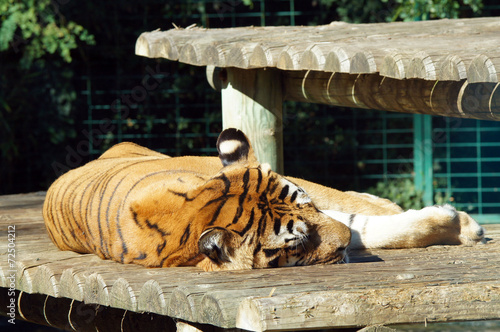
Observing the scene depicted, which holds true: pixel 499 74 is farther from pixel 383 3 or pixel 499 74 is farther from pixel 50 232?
pixel 383 3

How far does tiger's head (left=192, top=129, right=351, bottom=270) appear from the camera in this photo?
240 centimetres

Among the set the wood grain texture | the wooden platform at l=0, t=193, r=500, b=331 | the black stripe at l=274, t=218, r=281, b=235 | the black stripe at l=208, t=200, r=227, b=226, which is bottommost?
the wooden platform at l=0, t=193, r=500, b=331

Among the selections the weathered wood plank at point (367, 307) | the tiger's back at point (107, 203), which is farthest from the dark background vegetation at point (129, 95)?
the weathered wood plank at point (367, 307)

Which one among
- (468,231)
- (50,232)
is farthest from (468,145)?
(50,232)

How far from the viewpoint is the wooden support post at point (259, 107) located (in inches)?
152

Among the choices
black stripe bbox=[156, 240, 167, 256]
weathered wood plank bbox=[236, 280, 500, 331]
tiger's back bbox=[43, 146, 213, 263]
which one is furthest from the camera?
tiger's back bbox=[43, 146, 213, 263]

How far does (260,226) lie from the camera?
2.44 meters

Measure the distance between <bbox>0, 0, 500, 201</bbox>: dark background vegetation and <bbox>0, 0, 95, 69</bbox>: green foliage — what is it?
0.09ft

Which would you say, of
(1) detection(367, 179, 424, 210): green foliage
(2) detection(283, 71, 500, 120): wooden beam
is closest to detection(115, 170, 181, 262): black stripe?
(2) detection(283, 71, 500, 120): wooden beam

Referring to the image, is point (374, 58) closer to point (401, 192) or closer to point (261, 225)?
point (261, 225)

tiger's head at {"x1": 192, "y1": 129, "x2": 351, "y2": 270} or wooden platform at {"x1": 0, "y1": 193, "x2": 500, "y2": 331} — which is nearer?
wooden platform at {"x1": 0, "y1": 193, "x2": 500, "y2": 331}

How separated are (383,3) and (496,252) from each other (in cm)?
458

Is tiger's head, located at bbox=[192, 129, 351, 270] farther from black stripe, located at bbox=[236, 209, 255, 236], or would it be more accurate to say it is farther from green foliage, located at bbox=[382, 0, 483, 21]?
green foliage, located at bbox=[382, 0, 483, 21]

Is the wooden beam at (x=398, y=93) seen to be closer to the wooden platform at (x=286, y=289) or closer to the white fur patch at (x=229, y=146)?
the wooden platform at (x=286, y=289)
